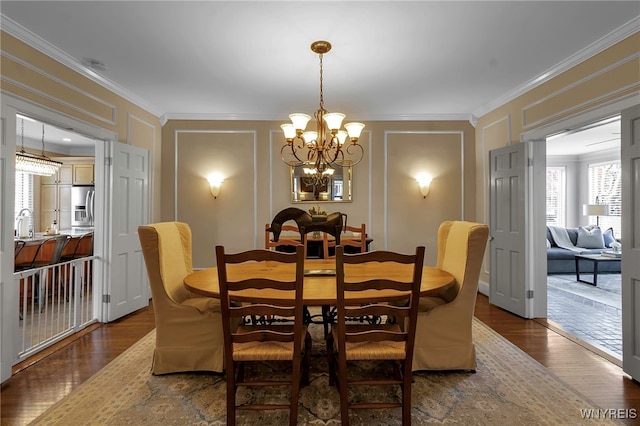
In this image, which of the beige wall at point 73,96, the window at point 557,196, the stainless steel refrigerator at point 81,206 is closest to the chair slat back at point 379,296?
the beige wall at point 73,96

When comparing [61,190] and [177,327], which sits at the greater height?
[61,190]

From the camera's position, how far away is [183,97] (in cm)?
416

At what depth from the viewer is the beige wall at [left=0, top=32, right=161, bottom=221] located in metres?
2.53

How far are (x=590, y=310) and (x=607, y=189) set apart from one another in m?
4.90

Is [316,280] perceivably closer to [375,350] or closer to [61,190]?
[375,350]

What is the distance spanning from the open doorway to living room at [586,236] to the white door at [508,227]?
39 centimetres

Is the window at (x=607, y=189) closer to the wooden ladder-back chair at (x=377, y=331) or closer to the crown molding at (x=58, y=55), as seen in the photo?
the wooden ladder-back chair at (x=377, y=331)

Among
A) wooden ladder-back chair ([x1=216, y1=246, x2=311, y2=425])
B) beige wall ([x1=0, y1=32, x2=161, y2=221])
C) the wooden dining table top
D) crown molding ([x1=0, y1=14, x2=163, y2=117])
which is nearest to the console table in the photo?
the wooden dining table top

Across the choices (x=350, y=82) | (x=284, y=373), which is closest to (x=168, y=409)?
(x=284, y=373)

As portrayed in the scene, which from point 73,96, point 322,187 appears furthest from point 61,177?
point 322,187

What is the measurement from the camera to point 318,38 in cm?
275

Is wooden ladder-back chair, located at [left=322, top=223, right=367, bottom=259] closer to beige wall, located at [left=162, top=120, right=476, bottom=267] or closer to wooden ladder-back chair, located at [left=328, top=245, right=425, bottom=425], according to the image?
beige wall, located at [left=162, top=120, right=476, bottom=267]

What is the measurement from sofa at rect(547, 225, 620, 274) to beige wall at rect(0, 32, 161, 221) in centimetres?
659

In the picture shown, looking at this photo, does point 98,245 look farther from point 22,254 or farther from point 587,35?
point 587,35
